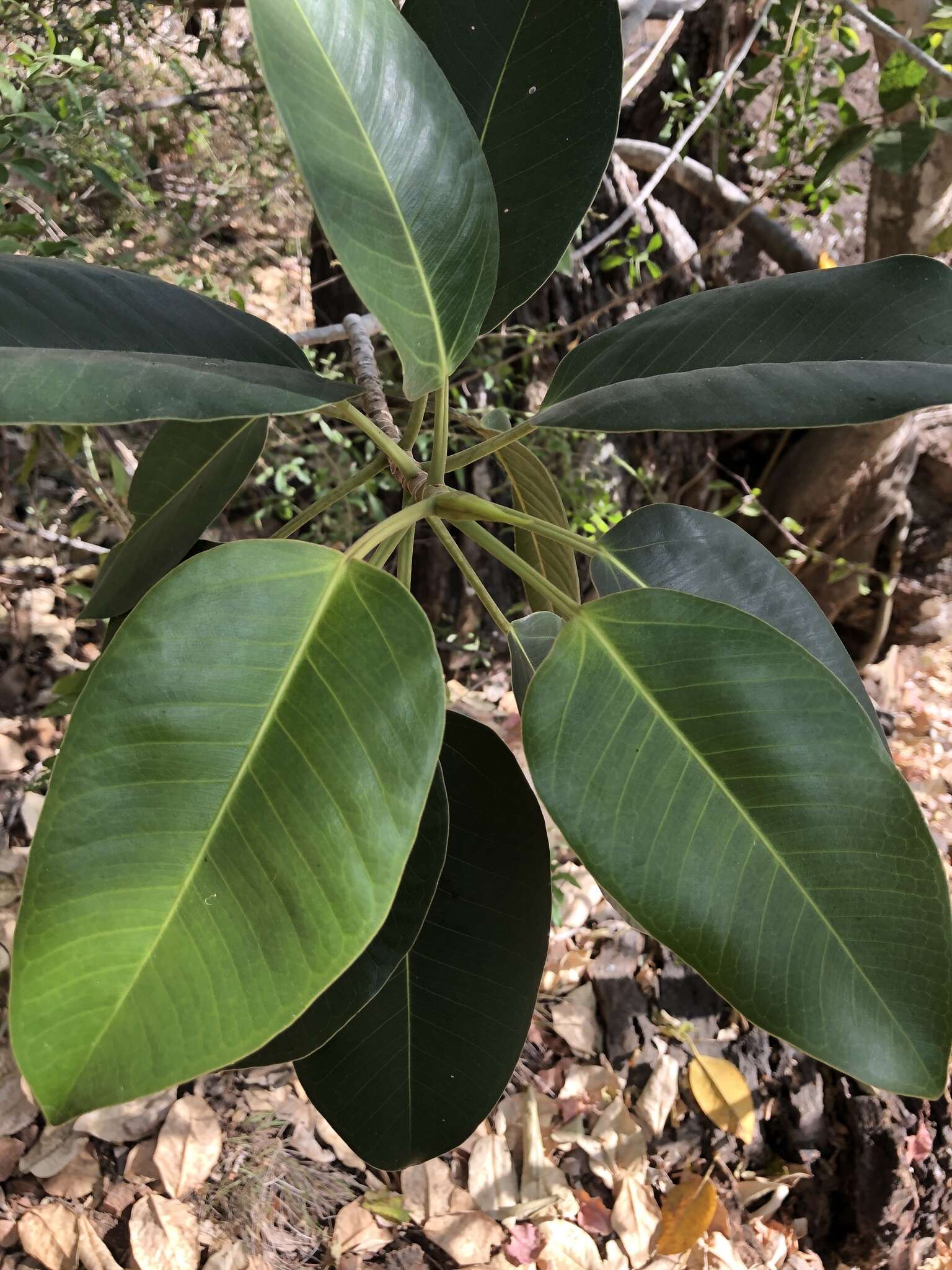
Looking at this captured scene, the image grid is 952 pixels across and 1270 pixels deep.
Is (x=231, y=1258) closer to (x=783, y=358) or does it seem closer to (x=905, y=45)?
(x=783, y=358)

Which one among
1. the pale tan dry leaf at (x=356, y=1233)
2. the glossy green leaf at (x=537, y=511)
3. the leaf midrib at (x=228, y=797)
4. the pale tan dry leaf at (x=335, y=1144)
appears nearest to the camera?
the leaf midrib at (x=228, y=797)

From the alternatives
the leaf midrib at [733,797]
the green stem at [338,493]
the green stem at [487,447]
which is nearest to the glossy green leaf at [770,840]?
the leaf midrib at [733,797]

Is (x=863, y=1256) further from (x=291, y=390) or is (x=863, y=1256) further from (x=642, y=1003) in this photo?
(x=291, y=390)

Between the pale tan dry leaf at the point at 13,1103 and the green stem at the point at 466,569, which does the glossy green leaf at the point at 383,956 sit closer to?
the green stem at the point at 466,569

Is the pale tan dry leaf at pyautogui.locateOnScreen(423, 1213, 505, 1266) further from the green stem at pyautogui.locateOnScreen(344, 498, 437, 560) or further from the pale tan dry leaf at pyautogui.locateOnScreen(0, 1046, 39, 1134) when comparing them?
the green stem at pyautogui.locateOnScreen(344, 498, 437, 560)

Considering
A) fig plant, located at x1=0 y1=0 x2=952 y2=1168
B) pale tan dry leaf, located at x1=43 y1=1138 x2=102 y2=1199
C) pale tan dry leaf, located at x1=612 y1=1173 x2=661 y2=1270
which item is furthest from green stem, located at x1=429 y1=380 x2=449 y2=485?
pale tan dry leaf, located at x1=612 y1=1173 x2=661 y2=1270

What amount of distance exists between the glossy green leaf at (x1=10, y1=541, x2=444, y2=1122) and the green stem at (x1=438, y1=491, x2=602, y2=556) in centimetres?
14

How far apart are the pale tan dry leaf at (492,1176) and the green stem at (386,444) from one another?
3.87 feet

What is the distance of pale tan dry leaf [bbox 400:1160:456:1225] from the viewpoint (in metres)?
1.28

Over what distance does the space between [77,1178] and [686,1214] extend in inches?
36.9

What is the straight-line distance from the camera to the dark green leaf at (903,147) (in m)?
1.21

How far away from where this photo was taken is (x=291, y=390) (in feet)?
1.76

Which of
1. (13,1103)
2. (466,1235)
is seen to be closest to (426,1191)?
(466,1235)

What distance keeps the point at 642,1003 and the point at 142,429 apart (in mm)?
1608
